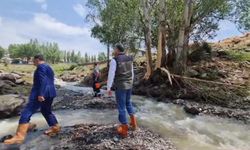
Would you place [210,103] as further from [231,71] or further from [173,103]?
[231,71]

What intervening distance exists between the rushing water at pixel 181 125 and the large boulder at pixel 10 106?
0.36 m

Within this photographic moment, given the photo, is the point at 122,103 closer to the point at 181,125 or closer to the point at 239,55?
the point at 181,125

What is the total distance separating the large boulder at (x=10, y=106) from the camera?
13.6 meters

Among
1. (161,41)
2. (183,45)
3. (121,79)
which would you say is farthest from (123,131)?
(161,41)

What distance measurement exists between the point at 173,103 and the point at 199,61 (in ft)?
32.4

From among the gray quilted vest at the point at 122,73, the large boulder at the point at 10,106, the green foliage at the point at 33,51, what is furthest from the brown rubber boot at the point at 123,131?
the green foliage at the point at 33,51

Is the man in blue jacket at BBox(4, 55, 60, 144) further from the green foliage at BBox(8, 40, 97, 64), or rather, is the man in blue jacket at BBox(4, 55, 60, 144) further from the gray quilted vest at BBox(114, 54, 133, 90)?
the green foliage at BBox(8, 40, 97, 64)

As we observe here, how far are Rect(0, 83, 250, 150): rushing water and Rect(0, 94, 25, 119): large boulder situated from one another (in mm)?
357

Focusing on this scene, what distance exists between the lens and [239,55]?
29.4 m

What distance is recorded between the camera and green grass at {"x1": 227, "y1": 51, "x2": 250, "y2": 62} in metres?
27.8

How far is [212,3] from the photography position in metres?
25.8

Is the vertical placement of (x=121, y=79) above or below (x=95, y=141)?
above

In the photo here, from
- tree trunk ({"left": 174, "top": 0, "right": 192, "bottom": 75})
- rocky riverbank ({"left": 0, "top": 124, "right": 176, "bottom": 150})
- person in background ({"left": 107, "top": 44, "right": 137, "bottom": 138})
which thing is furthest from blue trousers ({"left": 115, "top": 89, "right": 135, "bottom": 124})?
tree trunk ({"left": 174, "top": 0, "right": 192, "bottom": 75})

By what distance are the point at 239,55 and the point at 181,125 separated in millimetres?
18019
